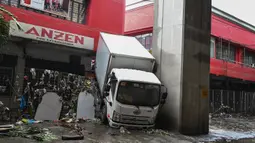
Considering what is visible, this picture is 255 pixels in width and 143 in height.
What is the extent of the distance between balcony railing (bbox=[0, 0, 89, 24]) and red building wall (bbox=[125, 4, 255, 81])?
16.2 feet

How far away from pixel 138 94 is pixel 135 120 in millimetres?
1092

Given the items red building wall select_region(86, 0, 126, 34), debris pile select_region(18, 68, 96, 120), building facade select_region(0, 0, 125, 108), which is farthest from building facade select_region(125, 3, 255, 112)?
debris pile select_region(18, 68, 96, 120)

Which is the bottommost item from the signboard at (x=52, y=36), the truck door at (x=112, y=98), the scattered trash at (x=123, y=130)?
the scattered trash at (x=123, y=130)

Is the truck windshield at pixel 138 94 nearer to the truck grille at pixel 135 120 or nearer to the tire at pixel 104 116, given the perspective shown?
the truck grille at pixel 135 120

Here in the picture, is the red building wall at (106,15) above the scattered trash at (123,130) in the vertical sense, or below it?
above

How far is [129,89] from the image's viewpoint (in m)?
9.95

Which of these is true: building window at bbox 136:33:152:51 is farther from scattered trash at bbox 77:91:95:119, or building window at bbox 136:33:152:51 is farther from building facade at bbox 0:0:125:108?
scattered trash at bbox 77:91:95:119

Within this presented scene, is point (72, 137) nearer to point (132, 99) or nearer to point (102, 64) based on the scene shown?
point (132, 99)

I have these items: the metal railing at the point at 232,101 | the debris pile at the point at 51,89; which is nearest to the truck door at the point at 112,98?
the debris pile at the point at 51,89

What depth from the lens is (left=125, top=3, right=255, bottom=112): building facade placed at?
20094 millimetres

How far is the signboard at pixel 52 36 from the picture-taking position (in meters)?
13.5

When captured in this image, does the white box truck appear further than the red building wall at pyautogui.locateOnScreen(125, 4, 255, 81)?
No

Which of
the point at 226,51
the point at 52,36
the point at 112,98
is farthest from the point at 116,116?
the point at 226,51

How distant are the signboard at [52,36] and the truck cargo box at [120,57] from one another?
3148mm
